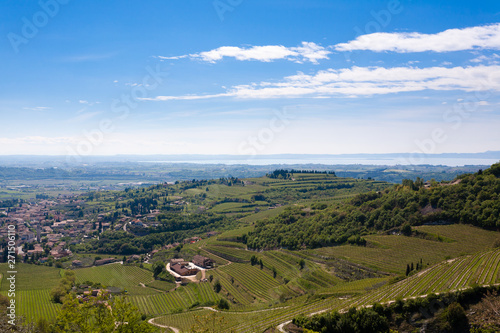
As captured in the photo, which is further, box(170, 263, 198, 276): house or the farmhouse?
the farmhouse

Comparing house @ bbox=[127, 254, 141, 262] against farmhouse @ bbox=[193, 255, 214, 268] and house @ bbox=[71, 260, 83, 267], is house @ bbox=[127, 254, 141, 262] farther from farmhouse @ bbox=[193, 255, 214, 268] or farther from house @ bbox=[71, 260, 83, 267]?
farmhouse @ bbox=[193, 255, 214, 268]

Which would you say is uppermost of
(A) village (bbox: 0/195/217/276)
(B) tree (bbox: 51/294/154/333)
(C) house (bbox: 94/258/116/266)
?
(B) tree (bbox: 51/294/154/333)

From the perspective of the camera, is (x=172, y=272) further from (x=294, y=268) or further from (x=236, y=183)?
(x=236, y=183)

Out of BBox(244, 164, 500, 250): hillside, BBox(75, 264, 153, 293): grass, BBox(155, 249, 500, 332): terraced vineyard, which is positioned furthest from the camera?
BBox(75, 264, 153, 293): grass

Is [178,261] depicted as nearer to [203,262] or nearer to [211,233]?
[203,262]

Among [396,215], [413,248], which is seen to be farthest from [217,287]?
[396,215]

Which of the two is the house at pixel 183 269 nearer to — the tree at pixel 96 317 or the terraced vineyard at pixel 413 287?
the terraced vineyard at pixel 413 287

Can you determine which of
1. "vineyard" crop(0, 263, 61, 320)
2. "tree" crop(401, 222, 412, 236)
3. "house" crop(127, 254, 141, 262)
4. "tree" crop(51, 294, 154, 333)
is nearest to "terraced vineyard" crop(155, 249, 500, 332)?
"tree" crop(51, 294, 154, 333)

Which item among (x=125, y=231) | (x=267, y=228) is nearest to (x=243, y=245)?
(x=267, y=228)
